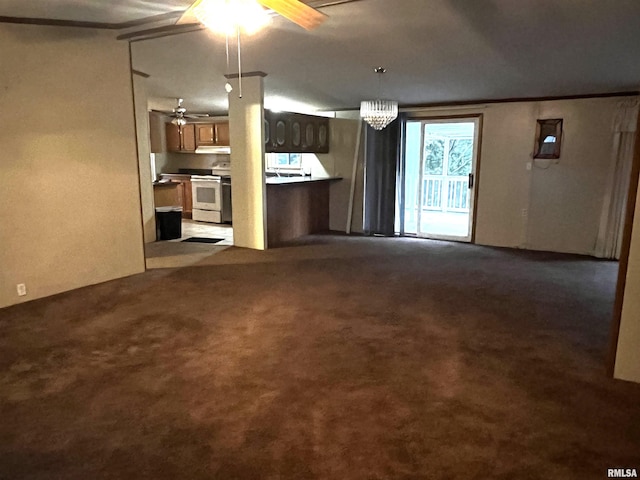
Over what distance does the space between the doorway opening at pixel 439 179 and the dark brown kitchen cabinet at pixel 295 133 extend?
1399 mm

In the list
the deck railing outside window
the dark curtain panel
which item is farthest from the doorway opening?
the dark curtain panel

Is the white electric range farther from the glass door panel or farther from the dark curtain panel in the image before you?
the glass door panel

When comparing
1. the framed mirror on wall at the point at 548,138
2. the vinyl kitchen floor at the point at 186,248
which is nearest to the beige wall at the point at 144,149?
the vinyl kitchen floor at the point at 186,248

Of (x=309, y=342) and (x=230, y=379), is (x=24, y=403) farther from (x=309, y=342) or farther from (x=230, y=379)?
(x=309, y=342)

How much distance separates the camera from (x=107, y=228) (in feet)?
15.8

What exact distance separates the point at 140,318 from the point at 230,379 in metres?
1.39

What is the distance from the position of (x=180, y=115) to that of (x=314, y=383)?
7.06 m

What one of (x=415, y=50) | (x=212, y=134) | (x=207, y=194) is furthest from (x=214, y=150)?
(x=415, y=50)

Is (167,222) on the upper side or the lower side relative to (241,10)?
lower

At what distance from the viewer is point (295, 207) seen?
736 cm

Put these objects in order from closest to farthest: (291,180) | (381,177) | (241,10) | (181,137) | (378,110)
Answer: (241,10) → (378,110) → (291,180) → (381,177) → (181,137)

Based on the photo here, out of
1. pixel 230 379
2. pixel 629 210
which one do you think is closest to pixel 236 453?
pixel 230 379

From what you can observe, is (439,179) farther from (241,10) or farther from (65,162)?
(241,10)

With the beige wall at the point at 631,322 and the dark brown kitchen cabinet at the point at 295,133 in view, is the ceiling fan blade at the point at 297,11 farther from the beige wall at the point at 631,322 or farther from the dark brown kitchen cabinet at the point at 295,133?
the dark brown kitchen cabinet at the point at 295,133
